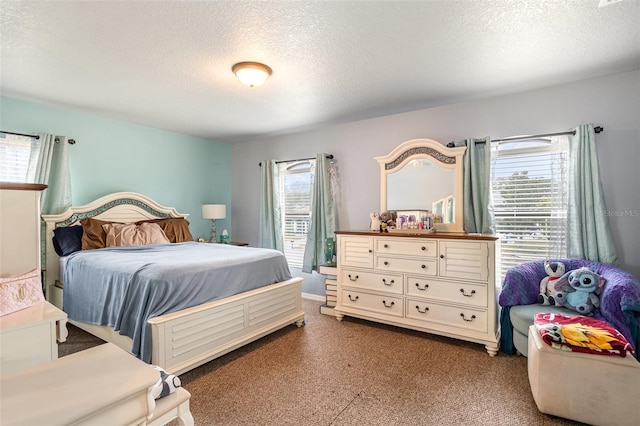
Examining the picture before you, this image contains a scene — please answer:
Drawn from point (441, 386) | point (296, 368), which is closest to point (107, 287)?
point (296, 368)

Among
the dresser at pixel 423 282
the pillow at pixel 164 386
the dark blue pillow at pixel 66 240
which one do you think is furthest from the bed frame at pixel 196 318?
the pillow at pixel 164 386

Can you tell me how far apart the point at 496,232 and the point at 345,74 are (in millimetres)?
2194

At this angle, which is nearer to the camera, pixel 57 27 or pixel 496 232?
pixel 57 27

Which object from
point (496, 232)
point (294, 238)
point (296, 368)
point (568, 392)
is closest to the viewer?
point (568, 392)

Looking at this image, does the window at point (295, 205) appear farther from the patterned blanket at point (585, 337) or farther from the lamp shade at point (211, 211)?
the patterned blanket at point (585, 337)

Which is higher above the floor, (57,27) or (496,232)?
(57,27)

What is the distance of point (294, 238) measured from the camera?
4.82 metres

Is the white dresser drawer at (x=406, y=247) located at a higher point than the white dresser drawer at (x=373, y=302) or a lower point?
higher

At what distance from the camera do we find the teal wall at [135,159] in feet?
11.6

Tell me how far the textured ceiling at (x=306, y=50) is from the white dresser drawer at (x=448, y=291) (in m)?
1.87

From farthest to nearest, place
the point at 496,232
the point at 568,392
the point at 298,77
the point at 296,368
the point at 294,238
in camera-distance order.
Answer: the point at 294,238
the point at 496,232
the point at 298,77
the point at 296,368
the point at 568,392

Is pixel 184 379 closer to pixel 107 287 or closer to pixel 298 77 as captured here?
pixel 107 287

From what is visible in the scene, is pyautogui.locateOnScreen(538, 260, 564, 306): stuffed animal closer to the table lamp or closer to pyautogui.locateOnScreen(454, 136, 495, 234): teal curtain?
pyautogui.locateOnScreen(454, 136, 495, 234): teal curtain

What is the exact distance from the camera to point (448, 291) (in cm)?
292
